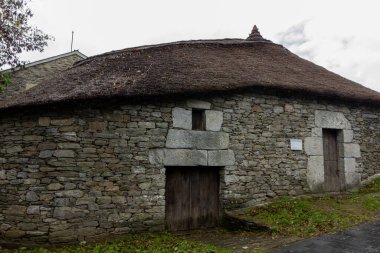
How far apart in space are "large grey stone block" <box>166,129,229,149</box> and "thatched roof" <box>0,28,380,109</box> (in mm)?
842

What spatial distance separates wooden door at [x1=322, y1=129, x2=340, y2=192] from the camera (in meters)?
8.97

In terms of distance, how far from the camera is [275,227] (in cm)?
637

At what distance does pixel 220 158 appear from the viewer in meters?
7.42

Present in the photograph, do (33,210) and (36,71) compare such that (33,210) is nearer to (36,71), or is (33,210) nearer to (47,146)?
(47,146)

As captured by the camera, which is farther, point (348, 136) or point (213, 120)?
point (348, 136)

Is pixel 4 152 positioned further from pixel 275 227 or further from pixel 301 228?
pixel 301 228

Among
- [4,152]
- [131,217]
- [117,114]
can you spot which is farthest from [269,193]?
[4,152]

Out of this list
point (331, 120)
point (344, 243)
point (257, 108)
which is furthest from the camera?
point (331, 120)

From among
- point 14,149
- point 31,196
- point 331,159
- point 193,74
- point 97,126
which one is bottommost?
point 31,196

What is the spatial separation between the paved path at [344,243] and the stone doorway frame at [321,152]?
2.69 meters

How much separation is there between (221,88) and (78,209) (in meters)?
3.67

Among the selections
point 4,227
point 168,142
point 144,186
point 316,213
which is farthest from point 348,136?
point 4,227

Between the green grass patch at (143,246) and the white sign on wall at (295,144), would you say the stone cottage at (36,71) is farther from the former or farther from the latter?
the white sign on wall at (295,144)

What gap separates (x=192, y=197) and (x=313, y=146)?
3.41m
